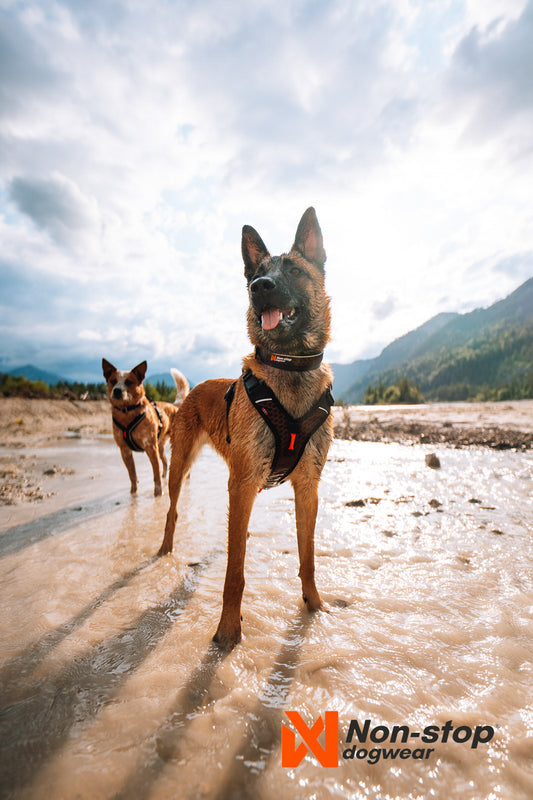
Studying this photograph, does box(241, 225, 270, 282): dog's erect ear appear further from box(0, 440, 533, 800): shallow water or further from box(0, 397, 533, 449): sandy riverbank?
box(0, 397, 533, 449): sandy riverbank

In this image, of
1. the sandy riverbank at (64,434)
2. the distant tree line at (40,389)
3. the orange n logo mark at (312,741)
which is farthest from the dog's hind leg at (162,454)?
the distant tree line at (40,389)

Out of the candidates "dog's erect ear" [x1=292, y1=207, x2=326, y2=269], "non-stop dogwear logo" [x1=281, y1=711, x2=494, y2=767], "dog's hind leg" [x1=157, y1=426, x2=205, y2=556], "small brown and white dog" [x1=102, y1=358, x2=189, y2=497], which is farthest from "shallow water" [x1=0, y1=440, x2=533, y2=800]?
"dog's erect ear" [x1=292, y1=207, x2=326, y2=269]

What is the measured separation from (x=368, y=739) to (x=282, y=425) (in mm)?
1890

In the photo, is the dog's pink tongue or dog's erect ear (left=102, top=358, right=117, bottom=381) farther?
dog's erect ear (left=102, top=358, right=117, bottom=381)

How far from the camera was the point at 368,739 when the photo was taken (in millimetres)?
1659

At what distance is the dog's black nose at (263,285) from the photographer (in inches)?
108

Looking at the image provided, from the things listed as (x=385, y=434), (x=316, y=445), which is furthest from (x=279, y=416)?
(x=385, y=434)

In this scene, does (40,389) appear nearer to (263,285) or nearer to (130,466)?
(130,466)

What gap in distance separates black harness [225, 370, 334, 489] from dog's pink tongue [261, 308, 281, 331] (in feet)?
1.55

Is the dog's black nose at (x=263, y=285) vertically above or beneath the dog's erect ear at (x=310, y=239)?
beneath

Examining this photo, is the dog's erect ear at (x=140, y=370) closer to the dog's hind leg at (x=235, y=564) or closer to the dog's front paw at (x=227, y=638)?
the dog's hind leg at (x=235, y=564)

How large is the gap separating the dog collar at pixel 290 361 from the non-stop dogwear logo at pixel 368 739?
2.32 metres

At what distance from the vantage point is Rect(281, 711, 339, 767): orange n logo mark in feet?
5.07

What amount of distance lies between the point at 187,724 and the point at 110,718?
411mm
